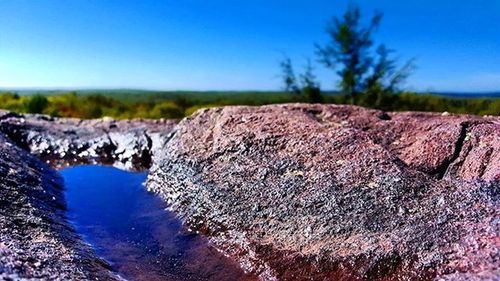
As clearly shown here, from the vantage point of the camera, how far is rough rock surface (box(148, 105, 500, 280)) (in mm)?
3857

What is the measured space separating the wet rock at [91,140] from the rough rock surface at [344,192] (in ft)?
6.67

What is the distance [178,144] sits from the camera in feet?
24.9

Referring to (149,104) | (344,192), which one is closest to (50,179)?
(344,192)

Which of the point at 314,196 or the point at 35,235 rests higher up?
the point at 314,196

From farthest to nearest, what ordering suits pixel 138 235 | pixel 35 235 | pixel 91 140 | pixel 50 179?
1. pixel 91 140
2. pixel 50 179
3. pixel 138 235
4. pixel 35 235

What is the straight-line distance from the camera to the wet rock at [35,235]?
3.52 meters

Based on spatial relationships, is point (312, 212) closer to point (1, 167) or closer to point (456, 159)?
point (456, 159)

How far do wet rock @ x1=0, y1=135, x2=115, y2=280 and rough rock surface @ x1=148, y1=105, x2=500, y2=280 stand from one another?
1.32 m

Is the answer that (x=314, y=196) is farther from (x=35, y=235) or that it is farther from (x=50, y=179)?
(x=50, y=179)

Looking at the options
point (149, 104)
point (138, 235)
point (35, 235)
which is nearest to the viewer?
point (35, 235)

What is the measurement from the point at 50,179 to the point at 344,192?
4.34m

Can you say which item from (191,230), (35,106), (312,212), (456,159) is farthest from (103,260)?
(35,106)

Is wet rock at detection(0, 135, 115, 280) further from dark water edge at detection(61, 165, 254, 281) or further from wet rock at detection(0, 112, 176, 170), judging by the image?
wet rock at detection(0, 112, 176, 170)

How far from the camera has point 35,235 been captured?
4.34m
